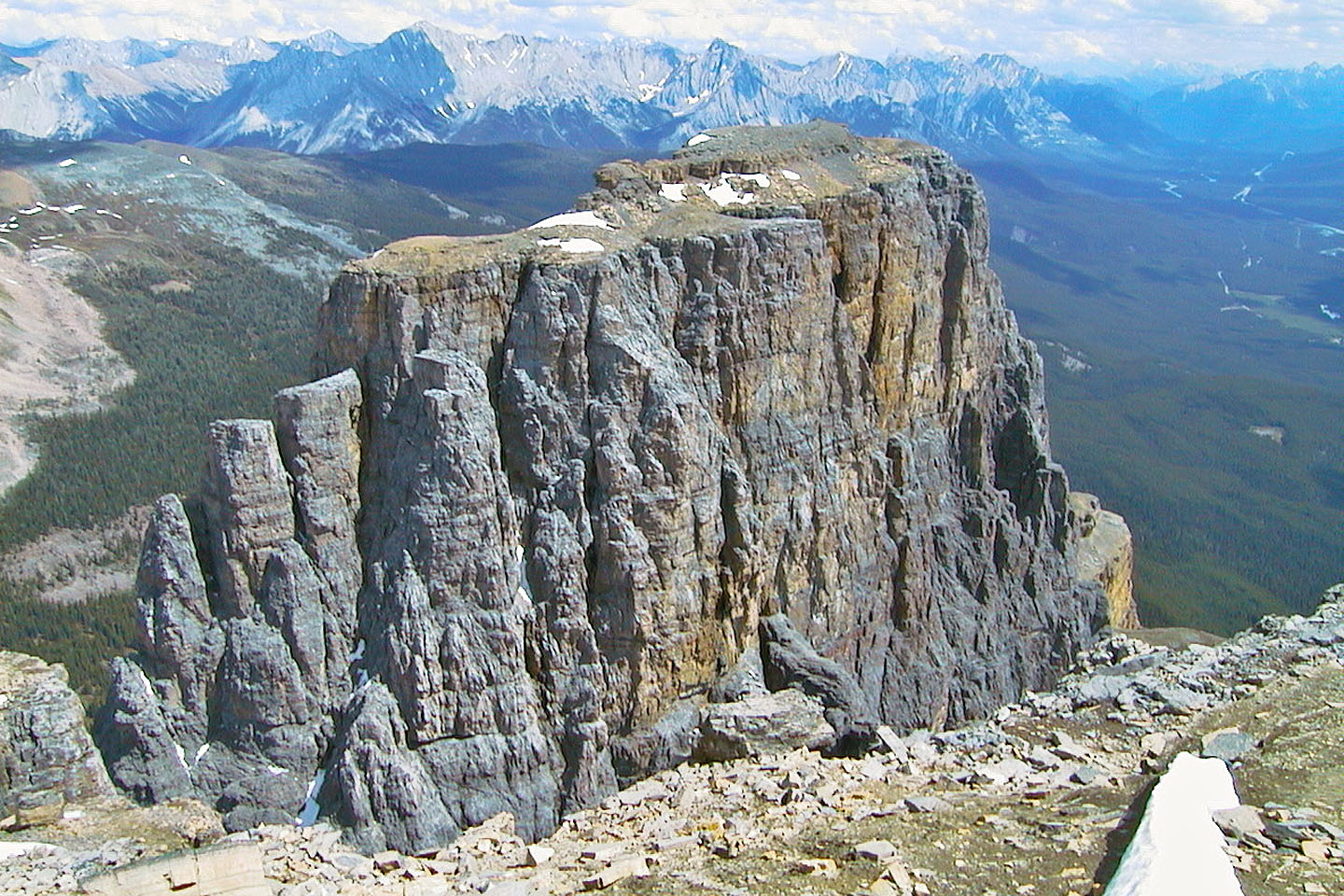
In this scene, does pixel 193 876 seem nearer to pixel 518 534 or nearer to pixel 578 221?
pixel 518 534

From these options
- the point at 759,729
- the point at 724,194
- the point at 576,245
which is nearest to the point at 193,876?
the point at 759,729

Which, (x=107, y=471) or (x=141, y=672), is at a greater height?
(x=141, y=672)

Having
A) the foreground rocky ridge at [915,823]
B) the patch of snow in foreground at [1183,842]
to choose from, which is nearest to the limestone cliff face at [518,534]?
the foreground rocky ridge at [915,823]

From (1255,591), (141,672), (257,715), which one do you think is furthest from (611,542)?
(1255,591)

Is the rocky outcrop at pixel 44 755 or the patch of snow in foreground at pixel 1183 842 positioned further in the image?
the rocky outcrop at pixel 44 755

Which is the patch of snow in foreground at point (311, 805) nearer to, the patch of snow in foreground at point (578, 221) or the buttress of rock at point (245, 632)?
the buttress of rock at point (245, 632)

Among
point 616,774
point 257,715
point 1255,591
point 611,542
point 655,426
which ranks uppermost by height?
point 655,426

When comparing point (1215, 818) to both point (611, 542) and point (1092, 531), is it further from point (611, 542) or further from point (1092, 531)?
point (1092, 531)
